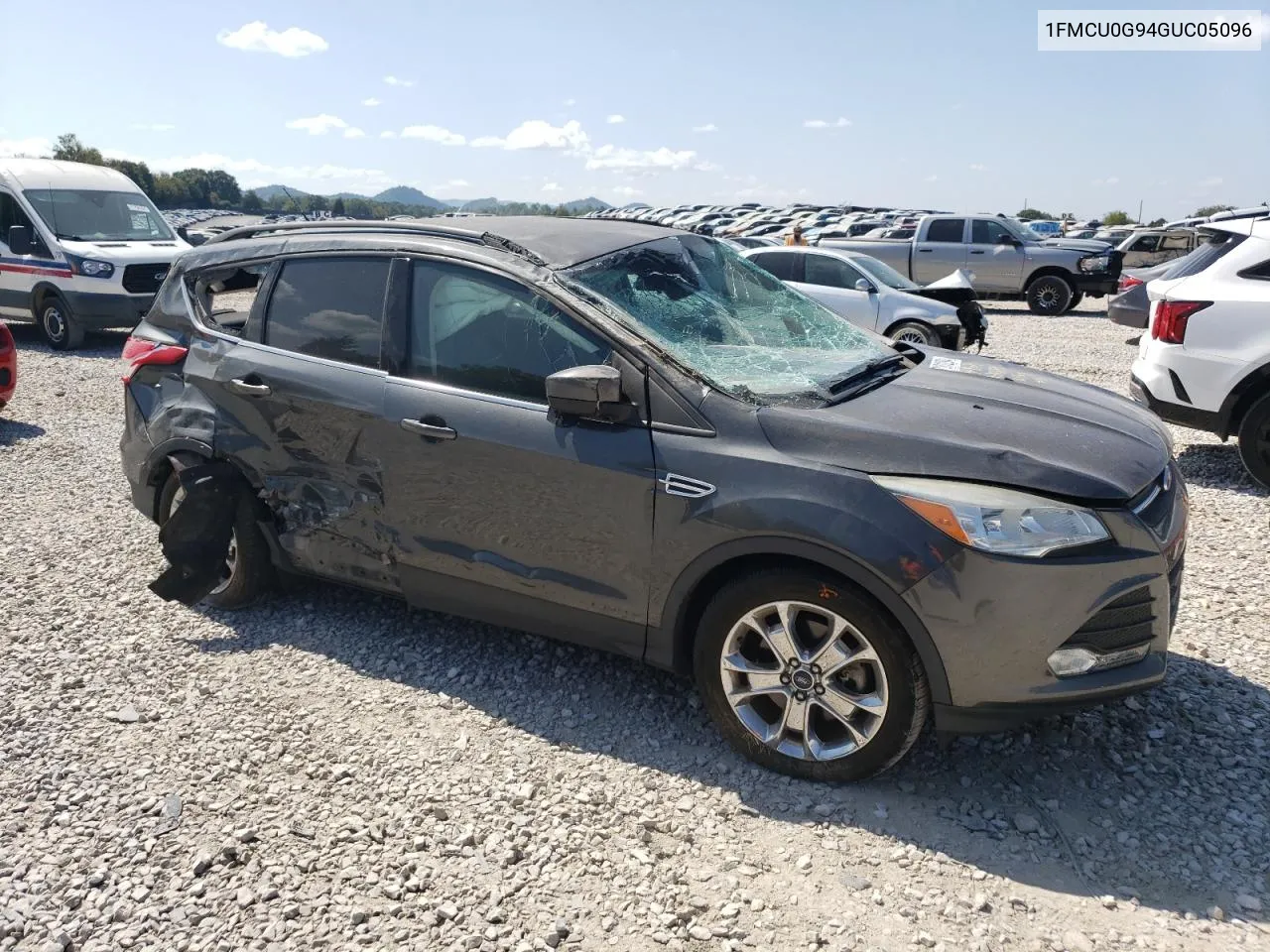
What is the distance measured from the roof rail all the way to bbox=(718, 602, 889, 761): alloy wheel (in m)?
1.61

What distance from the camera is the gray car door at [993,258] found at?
1784 centimetres

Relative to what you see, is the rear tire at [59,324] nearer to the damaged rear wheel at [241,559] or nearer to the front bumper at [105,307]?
the front bumper at [105,307]

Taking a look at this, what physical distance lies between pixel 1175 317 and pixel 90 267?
478 inches

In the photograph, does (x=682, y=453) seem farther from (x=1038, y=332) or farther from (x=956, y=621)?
(x=1038, y=332)

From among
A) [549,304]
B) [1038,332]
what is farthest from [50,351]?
[1038,332]

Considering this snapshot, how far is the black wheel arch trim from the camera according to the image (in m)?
2.84

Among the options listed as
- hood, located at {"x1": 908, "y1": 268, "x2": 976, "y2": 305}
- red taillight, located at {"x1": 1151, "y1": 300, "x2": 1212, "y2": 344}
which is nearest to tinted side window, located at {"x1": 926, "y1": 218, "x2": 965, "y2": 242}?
hood, located at {"x1": 908, "y1": 268, "x2": 976, "y2": 305}

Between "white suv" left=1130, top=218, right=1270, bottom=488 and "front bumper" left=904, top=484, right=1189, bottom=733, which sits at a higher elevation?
"white suv" left=1130, top=218, right=1270, bottom=488

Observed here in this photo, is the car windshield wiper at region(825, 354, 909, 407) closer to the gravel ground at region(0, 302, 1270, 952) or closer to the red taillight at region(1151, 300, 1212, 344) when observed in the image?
the gravel ground at region(0, 302, 1270, 952)

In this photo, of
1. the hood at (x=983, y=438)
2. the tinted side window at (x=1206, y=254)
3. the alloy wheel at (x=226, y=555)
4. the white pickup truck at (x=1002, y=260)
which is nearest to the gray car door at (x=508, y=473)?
the hood at (x=983, y=438)

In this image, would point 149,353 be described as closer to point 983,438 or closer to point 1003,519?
point 983,438

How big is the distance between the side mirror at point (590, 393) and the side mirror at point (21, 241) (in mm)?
11881

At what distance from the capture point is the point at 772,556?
3.04 meters

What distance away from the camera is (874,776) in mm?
3111
